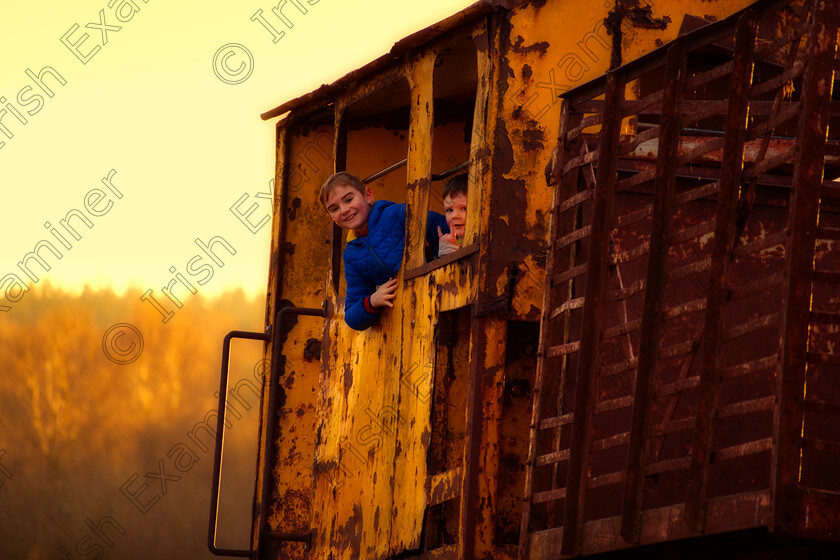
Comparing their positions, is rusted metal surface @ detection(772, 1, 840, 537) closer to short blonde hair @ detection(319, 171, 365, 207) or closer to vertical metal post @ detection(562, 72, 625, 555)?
vertical metal post @ detection(562, 72, 625, 555)

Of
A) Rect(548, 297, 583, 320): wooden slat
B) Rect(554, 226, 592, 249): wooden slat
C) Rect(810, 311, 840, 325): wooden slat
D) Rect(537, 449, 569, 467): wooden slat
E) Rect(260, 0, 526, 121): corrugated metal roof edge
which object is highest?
Rect(260, 0, 526, 121): corrugated metal roof edge

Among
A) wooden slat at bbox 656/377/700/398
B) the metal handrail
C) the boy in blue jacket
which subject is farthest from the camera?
the metal handrail

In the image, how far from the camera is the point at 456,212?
6.11 meters

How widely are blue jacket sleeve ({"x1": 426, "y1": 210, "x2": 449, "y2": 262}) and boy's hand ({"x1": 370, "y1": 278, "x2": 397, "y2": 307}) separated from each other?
263mm

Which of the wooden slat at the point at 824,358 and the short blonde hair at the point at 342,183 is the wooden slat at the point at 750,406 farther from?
the short blonde hair at the point at 342,183

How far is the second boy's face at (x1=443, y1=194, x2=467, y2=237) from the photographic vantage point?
6.10 m

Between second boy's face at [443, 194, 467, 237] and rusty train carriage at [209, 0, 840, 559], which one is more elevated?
second boy's face at [443, 194, 467, 237]

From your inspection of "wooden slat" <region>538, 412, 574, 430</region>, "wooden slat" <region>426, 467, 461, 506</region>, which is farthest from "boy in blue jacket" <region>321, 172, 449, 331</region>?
"wooden slat" <region>538, 412, 574, 430</region>

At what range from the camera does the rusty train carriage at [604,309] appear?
3613 millimetres

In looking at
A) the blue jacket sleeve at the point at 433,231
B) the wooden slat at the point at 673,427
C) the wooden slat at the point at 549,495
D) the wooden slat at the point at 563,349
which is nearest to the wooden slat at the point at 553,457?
→ the wooden slat at the point at 549,495

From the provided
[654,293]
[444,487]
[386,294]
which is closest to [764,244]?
[654,293]

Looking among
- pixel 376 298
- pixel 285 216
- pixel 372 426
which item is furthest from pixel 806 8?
pixel 285 216

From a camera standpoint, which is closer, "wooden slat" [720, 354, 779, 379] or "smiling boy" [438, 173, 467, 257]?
"wooden slat" [720, 354, 779, 379]

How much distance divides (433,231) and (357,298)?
0.57 metres
